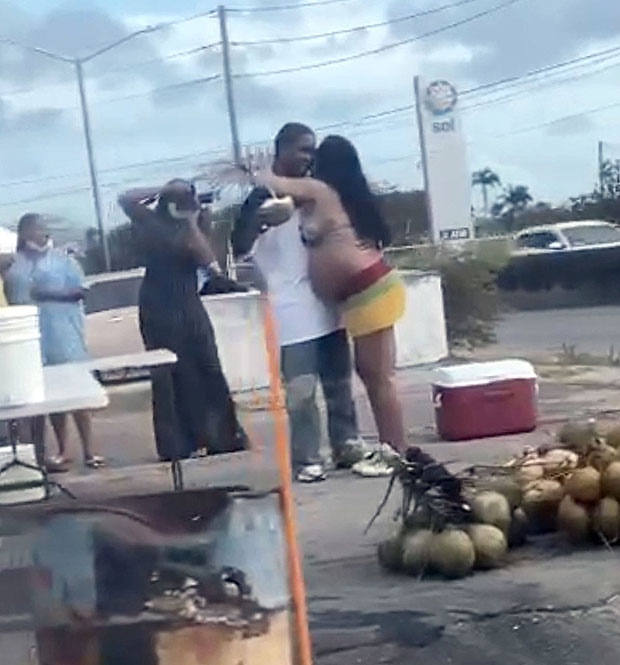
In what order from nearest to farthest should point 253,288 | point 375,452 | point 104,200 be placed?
point 104,200, point 253,288, point 375,452

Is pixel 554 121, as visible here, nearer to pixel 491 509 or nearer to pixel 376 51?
pixel 376 51

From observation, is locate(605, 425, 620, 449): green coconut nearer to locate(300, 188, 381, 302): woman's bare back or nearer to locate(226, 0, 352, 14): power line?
locate(300, 188, 381, 302): woman's bare back

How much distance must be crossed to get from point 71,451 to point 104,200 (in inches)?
19.8

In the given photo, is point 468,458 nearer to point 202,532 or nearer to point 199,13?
point 202,532

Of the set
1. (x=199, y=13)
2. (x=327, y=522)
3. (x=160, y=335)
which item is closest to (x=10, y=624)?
(x=160, y=335)

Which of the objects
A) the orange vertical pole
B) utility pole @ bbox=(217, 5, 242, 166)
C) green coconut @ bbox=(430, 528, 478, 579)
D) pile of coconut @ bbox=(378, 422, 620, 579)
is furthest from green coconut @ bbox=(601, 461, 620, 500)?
utility pole @ bbox=(217, 5, 242, 166)

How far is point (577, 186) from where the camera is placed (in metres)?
4.35

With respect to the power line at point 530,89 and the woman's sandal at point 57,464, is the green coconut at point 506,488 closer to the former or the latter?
the power line at point 530,89

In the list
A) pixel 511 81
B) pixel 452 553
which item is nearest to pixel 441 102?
pixel 511 81

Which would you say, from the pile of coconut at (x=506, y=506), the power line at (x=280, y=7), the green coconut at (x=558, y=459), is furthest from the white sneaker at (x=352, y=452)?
the power line at (x=280, y=7)

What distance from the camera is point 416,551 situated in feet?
15.9

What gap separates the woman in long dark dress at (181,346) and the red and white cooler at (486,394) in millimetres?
690

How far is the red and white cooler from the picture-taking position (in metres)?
4.70

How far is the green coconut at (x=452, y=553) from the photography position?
15.8 feet
